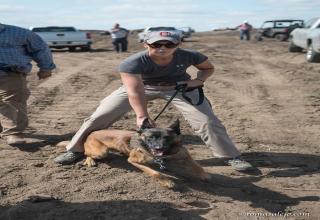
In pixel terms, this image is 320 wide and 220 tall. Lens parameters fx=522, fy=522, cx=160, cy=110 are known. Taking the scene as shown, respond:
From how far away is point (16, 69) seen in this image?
593 centimetres

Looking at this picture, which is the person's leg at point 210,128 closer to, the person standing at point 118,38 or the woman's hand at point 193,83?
the woman's hand at point 193,83

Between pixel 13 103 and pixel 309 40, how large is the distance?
1258 cm

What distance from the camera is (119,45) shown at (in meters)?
22.1

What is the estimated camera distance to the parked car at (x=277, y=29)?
31.6 m

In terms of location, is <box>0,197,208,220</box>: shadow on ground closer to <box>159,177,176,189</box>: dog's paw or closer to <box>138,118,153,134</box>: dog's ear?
<box>159,177,176,189</box>: dog's paw

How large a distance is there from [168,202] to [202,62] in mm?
1535

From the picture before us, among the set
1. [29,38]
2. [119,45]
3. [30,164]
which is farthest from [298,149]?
[119,45]

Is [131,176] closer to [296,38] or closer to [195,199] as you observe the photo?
[195,199]

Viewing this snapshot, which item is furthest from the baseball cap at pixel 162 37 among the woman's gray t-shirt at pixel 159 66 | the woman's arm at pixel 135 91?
the woman's arm at pixel 135 91

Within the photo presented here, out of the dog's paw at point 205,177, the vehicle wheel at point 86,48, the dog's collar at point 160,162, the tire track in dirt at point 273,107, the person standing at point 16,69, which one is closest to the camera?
the dog's collar at point 160,162

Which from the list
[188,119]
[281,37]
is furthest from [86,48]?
[188,119]

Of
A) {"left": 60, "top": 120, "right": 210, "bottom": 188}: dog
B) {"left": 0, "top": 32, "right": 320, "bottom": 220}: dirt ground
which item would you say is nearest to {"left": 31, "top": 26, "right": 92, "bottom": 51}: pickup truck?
{"left": 0, "top": 32, "right": 320, "bottom": 220}: dirt ground

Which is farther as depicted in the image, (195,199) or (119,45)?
(119,45)

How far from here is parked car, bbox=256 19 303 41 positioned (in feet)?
104
